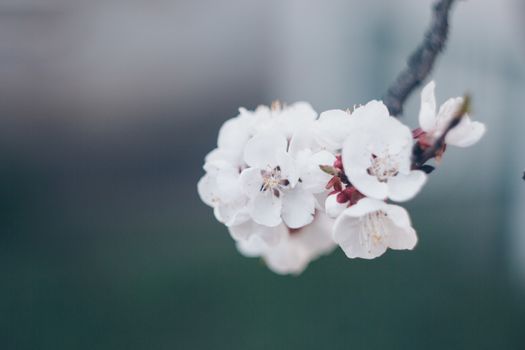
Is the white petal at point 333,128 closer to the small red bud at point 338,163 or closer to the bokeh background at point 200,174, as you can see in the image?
the small red bud at point 338,163

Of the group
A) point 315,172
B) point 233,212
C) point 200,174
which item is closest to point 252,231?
point 233,212

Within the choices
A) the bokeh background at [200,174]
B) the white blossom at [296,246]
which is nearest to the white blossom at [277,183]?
the white blossom at [296,246]

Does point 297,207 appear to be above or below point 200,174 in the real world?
below

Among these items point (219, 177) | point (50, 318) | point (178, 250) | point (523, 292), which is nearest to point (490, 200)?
point (523, 292)

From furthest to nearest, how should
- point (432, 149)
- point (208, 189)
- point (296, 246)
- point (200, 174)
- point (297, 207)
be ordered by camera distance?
point (200, 174)
point (296, 246)
point (208, 189)
point (297, 207)
point (432, 149)

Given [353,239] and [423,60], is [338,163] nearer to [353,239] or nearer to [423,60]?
[353,239]

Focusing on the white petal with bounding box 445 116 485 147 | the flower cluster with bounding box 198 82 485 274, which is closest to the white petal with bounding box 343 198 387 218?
the flower cluster with bounding box 198 82 485 274

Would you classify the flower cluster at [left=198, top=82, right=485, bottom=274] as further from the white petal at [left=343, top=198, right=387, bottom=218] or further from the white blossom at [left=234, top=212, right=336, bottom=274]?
the white blossom at [left=234, top=212, right=336, bottom=274]
